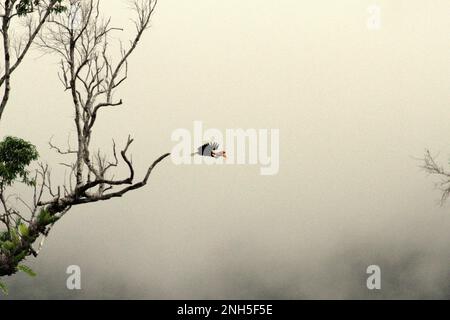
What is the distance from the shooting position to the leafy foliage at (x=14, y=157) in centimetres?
1923

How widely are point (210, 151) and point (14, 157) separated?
30.3ft

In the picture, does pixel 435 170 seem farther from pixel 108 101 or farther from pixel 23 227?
pixel 23 227

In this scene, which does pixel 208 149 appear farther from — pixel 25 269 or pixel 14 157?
pixel 14 157

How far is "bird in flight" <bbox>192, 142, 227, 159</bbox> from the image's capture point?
13023 mm

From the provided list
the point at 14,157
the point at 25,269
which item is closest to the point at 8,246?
the point at 25,269

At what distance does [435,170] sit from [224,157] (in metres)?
7.57

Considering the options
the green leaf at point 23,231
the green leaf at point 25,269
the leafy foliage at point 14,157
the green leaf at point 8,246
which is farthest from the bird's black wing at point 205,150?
the leafy foliage at point 14,157

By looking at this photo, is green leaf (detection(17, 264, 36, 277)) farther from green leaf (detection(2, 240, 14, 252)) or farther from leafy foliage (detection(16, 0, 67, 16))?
leafy foliage (detection(16, 0, 67, 16))

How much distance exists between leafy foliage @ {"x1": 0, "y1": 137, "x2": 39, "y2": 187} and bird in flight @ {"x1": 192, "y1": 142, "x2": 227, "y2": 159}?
848 centimetres

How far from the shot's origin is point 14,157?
19.5m

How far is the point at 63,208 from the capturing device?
39.1 feet

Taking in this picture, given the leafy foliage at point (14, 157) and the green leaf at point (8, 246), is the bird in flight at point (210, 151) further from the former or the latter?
the leafy foliage at point (14, 157)

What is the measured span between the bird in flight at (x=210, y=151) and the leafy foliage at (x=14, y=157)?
334 inches

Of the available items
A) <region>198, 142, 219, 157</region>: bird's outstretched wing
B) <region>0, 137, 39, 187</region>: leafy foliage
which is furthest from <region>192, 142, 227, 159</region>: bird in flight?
<region>0, 137, 39, 187</region>: leafy foliage
